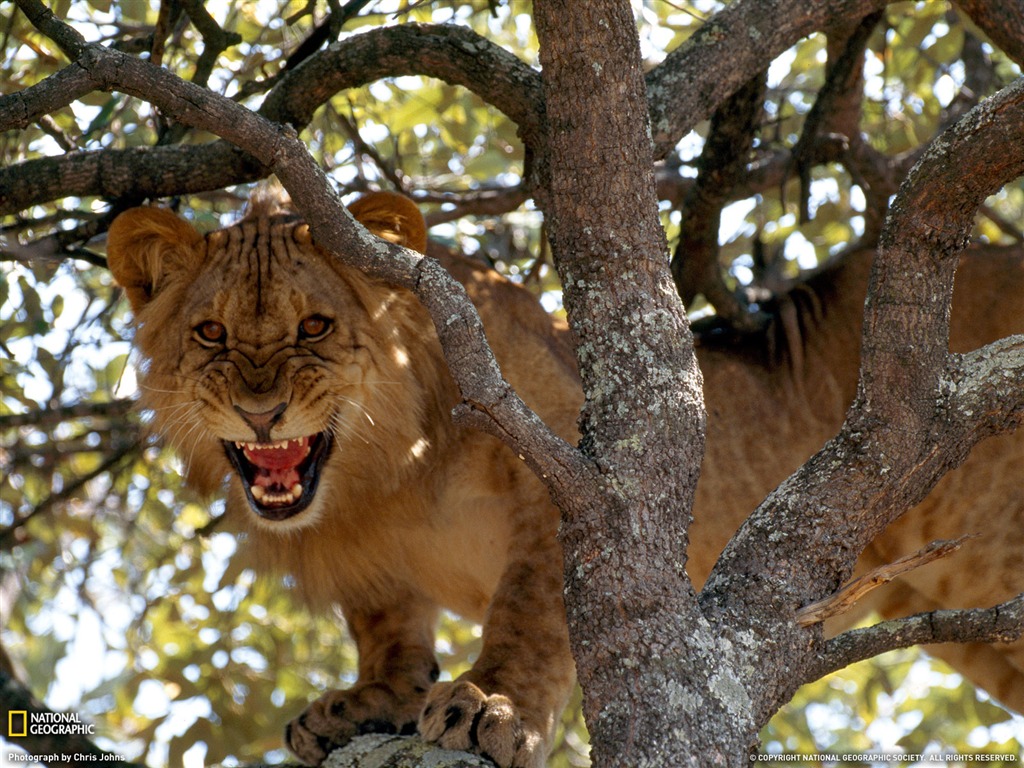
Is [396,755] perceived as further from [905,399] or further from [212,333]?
[905,399]

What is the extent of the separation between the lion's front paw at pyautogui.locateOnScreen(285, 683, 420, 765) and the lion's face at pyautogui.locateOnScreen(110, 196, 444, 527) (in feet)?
2.03

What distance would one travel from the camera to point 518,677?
3.69 metres

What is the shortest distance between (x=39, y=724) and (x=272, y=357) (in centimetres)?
146

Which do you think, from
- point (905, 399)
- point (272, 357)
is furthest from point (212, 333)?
point (905, 399)

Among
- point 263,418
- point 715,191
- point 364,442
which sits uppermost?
point 715,191

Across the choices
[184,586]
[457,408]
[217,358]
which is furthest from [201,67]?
[184,586]

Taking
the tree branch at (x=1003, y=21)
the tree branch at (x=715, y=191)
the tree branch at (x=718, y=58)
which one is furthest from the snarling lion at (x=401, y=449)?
the tree branch at (x=1003, y=21)

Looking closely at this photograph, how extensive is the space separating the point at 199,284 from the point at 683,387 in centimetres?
197

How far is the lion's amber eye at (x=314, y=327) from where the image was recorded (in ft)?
12.8

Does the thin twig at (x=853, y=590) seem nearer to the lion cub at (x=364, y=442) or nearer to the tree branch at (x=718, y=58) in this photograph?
the lion cub at (x=364, y=442)

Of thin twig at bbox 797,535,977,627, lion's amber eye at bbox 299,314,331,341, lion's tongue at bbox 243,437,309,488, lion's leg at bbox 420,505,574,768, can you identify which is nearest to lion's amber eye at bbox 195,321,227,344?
lion's amber eye at bbox 299,314,331,341

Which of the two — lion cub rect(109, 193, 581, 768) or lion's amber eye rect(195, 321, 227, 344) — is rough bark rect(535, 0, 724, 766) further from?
lion's amber eye rect(195, 321, 227, 344)

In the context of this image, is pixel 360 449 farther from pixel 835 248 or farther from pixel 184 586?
pixel 835 248

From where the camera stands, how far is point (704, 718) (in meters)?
2.38
